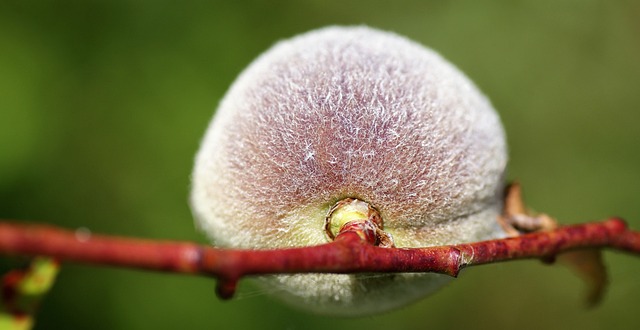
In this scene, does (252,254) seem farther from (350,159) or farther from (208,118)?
(208,118)

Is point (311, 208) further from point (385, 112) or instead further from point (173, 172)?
point (173, 172)

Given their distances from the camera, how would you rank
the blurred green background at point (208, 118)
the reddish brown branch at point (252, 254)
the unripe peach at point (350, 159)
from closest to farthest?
the reddish brown branch at point (252, 254), the unripe peach at point (350, 159), the blurred green background at point (208, 118)

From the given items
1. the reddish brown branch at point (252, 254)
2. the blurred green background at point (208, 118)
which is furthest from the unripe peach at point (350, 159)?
the blurred green background at point (208, 118)

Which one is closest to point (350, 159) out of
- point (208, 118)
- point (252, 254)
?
point (252, 254)

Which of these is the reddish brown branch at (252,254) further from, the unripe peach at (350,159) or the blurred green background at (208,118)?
the blurred green background at (208,118)

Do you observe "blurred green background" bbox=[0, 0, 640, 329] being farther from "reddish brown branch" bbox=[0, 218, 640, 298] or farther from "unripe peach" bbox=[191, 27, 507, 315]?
"reddish brown branch" bbox=[0, 218, 640, 298]

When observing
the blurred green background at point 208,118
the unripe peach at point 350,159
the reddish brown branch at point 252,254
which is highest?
the blurred green background at point 208,118
